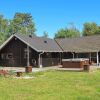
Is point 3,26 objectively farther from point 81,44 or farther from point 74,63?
point 74,63

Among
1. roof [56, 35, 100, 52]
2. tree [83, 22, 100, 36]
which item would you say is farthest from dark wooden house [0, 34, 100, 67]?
tree [83, 22, 100, 36]

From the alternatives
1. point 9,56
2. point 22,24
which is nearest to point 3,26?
point 22,24

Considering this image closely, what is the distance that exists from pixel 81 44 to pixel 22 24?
4857cm

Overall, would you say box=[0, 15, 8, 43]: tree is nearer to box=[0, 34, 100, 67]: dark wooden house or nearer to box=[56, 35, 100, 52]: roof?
box=[56, 35, 100, 52]: roof

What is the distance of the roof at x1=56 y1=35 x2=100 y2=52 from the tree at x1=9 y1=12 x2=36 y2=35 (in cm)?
3660

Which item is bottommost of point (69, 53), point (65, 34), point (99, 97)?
point (99, 97)

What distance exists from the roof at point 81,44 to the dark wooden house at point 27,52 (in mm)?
1835

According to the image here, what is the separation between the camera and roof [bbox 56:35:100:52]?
1553 inches

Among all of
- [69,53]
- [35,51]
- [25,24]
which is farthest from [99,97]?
[25,24]

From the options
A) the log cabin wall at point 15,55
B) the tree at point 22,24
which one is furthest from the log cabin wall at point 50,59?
the tree at point 22,24

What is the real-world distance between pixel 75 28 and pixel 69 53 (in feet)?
172

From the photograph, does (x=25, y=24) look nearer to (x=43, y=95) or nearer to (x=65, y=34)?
(x=65, y=34)

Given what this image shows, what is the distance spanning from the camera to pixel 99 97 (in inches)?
481

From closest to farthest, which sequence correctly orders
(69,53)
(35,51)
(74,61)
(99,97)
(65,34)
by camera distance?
1. (99,97)
2. (74,61)
3. (35,51)
4. (69,53)
5. (65,34)
